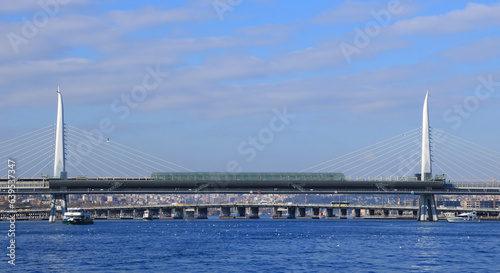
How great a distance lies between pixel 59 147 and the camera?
155 metres

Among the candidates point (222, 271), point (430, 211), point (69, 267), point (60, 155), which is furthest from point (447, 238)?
point (60, 155)

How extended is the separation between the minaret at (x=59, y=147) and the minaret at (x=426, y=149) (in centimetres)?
8358

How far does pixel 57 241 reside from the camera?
95.8 metres

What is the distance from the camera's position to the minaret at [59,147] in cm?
15488

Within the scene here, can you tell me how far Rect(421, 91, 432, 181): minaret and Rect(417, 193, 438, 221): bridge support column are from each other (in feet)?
20.6

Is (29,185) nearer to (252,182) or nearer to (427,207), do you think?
(252,182)

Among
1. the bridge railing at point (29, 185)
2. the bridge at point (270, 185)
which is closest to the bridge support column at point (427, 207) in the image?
the bridge at point (270, 185)

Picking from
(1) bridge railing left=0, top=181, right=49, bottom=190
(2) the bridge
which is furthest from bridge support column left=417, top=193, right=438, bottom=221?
(1) bridge railing left=0, top=181, right=49, bottom=190

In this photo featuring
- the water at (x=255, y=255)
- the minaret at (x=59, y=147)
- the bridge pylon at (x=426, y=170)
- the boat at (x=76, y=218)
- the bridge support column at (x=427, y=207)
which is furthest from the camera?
the bridge support column at (x=427, y=207)

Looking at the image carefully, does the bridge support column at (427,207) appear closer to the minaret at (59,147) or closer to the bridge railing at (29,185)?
the minaret at (59,147)

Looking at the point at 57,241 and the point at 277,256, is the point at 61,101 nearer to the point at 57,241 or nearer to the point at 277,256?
the point at 57,241

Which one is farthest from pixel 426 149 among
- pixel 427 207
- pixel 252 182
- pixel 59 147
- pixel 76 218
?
pixel 59 147

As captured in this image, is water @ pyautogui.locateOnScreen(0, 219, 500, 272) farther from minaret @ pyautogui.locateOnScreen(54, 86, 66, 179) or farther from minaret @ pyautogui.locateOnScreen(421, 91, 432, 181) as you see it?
minaret @ pyautogui.locateOnScreen(421, 91, 432, 181)

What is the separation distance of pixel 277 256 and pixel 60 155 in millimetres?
94189
